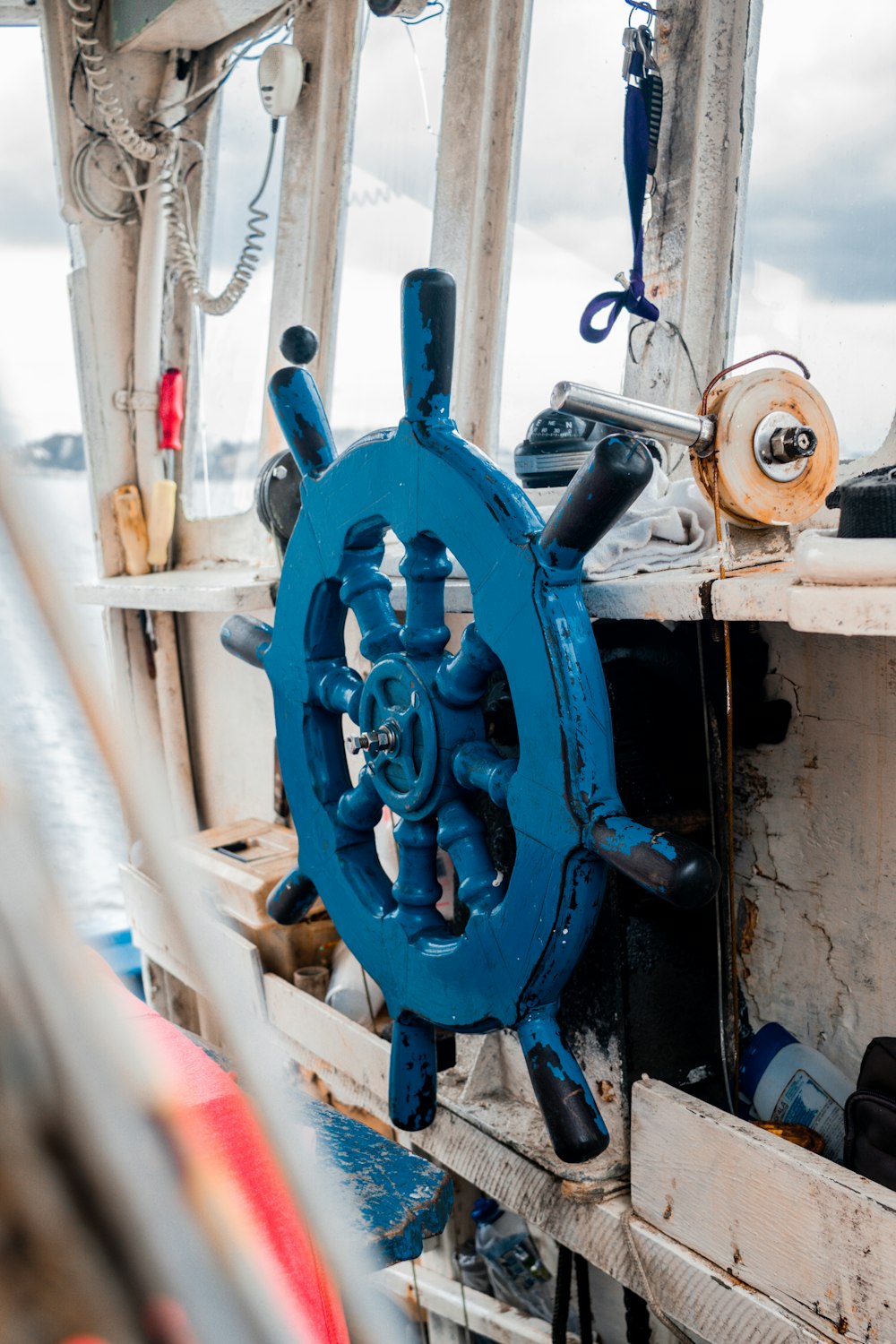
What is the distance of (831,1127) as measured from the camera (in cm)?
140

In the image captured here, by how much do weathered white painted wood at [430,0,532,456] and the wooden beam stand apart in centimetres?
43

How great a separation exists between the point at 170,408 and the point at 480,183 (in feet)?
4.26

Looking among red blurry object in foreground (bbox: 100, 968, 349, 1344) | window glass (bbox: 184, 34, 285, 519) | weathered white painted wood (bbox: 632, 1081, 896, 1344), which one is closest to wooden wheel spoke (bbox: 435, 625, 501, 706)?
weathered white painted wood (bbox: 632, 1081, 896, 1344)

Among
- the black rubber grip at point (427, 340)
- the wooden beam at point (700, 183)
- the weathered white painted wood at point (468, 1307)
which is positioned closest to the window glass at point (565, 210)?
the wooden beam at point (700, 183)

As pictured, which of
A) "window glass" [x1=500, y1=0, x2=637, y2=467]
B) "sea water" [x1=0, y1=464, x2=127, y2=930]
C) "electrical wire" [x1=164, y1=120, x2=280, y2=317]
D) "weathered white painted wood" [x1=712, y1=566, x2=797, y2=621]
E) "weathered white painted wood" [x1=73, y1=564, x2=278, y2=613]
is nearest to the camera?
"sea water" [x1=0, y1=464, x2=127, y2=930]

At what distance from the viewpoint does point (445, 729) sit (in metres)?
1.44

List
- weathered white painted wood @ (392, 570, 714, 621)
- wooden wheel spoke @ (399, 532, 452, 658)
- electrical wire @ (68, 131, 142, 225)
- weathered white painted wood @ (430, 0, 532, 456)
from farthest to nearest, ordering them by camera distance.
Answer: electrical wire @ (68, 131, 142, 225) → weathered white painted wood @ (430, 0, 532, 456) → wooden wheel spoke @ (399, 532, 452, 658) → weathered white painted wood @ (392, 570, 714, 621)

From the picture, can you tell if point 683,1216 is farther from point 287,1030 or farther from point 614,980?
point 287,1030

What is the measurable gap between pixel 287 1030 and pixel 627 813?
3.13 ft

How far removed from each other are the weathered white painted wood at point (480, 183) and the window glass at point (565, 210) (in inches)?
0.8

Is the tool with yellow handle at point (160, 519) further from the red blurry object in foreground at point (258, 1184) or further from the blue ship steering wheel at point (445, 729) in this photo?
the red blurry object in foreground at point (258, 1184)

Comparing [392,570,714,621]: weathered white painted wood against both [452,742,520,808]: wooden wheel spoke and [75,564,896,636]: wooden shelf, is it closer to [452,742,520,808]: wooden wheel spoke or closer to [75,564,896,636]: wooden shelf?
[75,564,896,636]: wooden shelf

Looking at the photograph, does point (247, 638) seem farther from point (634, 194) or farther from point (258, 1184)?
point (258, 1184)

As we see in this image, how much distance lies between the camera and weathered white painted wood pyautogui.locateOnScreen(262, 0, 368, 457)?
8.30 feet
